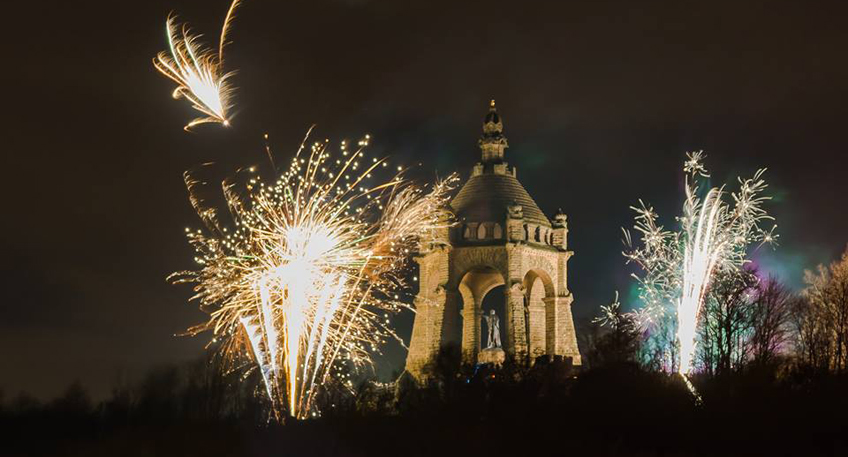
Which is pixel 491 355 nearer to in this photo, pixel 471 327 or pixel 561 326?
pixel 471 327

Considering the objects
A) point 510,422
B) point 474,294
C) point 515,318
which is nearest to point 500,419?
point 510,422

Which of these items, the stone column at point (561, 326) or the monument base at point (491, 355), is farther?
the stone column at point (561, 326)

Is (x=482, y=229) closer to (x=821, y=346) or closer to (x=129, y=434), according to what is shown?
(x=821, y=346)

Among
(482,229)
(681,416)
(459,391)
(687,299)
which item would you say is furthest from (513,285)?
(681,416)

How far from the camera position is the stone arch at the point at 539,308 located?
59062mm

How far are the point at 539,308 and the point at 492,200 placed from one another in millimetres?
5669

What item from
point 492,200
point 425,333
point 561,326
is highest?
point 492,200

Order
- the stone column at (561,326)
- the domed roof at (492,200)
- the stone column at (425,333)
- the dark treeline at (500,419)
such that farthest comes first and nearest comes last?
1. the stone column at (561,326)
2. the domed roof at (492,200)
3. the stone column at (425,333)
4. the dark treeline at (500,419)

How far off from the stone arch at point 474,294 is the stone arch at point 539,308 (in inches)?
55.2

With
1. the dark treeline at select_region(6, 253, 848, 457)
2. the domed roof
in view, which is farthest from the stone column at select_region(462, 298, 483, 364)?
the dark treeline at select_region(6, 253, 848, 457)

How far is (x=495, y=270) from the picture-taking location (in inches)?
2365

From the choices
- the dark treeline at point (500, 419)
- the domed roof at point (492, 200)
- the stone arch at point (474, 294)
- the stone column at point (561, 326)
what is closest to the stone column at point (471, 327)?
the stone arch at point (474, 294)

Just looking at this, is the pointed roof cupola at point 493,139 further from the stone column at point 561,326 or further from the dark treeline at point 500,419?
the dark treeline at point 500,419

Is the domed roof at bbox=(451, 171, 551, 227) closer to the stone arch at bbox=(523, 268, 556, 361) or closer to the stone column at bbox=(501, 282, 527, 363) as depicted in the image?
the stone arch at bbox=(523, 268, 556, 361)
